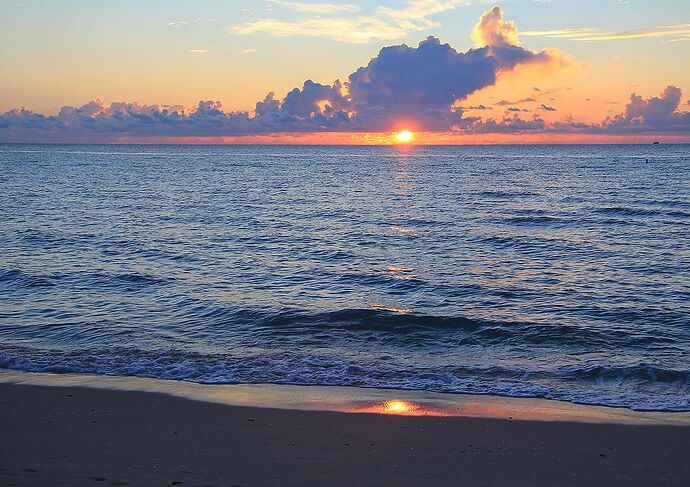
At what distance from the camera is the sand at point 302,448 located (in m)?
7.89

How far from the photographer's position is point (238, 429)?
31.5ft

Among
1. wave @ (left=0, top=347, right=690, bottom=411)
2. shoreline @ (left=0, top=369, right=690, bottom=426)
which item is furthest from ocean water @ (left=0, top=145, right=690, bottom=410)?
shoreline @ (left=0, top=369, right=690, bottom=426)

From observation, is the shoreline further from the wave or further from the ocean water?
the ocean water

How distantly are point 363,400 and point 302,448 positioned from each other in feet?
8.38

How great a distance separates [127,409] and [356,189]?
200 ft

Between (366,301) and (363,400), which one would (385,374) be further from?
(366,301)

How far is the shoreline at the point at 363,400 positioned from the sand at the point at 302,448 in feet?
1.10

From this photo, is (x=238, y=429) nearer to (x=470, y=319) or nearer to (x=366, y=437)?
(x=366, y=437)

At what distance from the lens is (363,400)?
11.3 meters

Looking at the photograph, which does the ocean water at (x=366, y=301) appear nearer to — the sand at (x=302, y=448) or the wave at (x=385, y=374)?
the wave at (x=385, y=374)

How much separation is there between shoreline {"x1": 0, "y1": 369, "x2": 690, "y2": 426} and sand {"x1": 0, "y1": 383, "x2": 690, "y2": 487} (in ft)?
1.10

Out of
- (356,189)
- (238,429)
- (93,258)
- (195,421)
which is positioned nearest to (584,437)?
(238,429)

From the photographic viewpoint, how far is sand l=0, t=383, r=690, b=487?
7887 mm

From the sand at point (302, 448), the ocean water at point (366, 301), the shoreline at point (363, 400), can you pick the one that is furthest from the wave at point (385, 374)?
the sand at point (302, 448)
